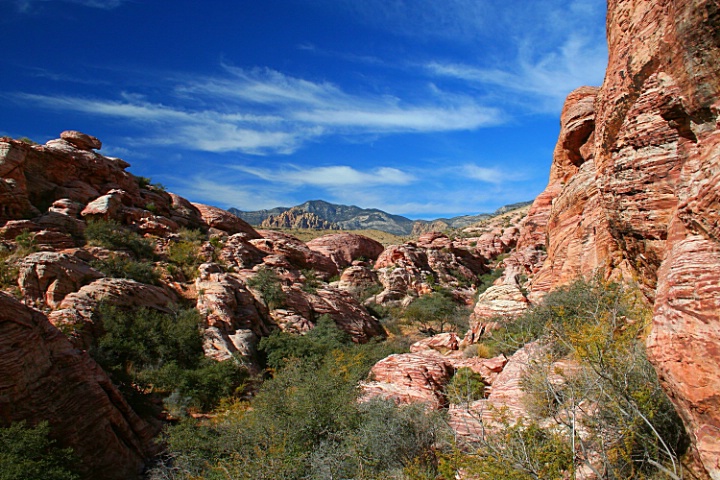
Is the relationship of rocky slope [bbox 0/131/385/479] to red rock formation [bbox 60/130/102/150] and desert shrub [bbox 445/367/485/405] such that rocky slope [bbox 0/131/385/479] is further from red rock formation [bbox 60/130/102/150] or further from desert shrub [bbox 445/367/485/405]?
desert shrub [bbox 445/367/485/405]

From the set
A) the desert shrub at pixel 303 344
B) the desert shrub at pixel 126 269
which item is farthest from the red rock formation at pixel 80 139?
the desert shrub at pixel 303 344

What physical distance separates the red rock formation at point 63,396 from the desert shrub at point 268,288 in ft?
39.6

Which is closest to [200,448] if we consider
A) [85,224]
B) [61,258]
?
[61,258]

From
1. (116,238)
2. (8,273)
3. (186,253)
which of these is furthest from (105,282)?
(186,253)

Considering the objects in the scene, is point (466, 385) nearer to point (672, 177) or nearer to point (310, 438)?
point (310, 438)

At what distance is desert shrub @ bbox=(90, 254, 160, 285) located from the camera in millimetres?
19453

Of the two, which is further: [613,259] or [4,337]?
[613,259]

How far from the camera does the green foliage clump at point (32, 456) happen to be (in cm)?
727

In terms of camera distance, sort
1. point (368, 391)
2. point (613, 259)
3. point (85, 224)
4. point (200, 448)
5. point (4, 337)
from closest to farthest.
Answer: point (4, 337), point (200, 448), point (613, 259), point (368, 391), point (85, 224)

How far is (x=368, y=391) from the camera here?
39.4ft

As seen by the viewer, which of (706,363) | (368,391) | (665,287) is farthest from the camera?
(368,391)

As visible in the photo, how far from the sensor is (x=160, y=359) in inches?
629

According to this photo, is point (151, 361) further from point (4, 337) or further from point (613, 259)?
point (613, 259)

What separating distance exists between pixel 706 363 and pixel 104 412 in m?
12.2
